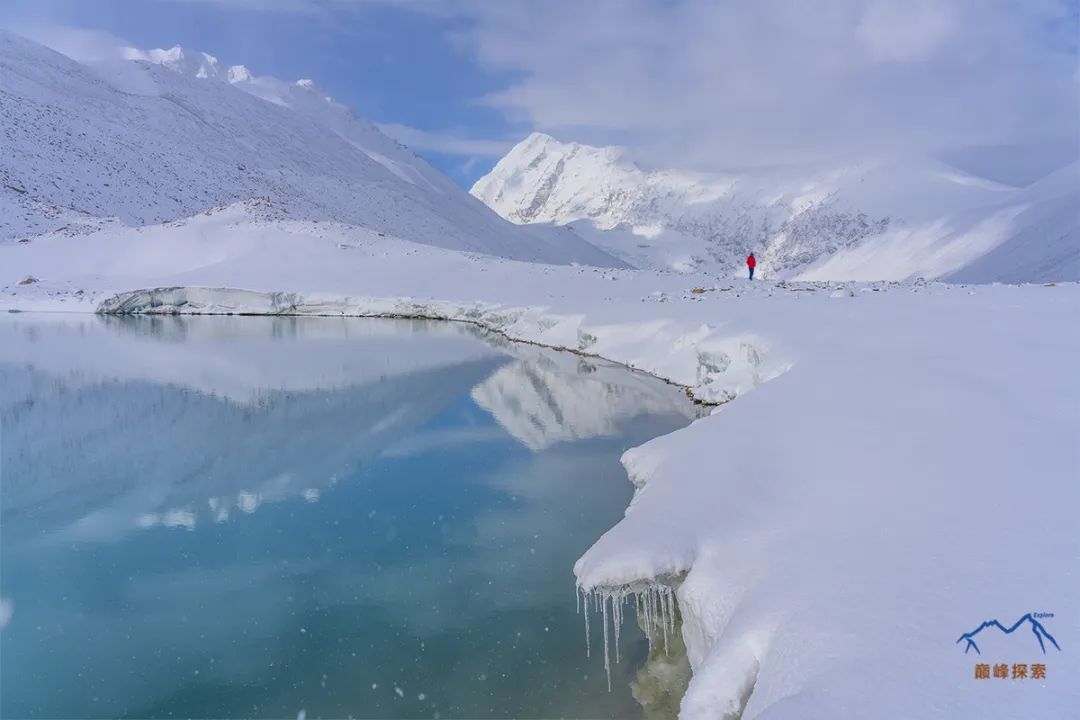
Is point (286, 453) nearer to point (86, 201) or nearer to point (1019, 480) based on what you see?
point (1019, 480)

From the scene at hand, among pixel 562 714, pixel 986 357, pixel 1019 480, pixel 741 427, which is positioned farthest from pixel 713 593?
pixel 986 357

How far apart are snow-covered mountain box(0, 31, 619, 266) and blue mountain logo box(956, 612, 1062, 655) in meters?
58.4

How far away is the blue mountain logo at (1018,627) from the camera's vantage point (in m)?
3.24

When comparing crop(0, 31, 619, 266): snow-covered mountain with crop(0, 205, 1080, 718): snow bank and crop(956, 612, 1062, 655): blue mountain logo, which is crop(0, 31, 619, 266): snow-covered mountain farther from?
crop(956, 612, 1062, 655): blue mountain logo

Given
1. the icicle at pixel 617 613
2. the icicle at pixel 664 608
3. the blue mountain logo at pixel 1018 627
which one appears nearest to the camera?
the blue mountain logo at pixel 1018 627

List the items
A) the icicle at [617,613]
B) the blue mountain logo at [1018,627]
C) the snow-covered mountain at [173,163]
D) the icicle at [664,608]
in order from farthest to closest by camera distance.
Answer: the snow-covered mountain at [173,163], the icicle at [617,613], the icicle at [664,608], the blue mountain logo at [1018,627]

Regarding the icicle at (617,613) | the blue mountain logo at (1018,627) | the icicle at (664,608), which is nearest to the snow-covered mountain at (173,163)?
the icicle at (617,613)

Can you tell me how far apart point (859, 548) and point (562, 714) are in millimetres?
2538

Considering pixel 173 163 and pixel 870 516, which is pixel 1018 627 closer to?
pixel 870 516

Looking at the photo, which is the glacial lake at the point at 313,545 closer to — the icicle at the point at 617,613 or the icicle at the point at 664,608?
the icicle at the point at 617,613

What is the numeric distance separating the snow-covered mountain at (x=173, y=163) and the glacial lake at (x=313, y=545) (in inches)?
1782

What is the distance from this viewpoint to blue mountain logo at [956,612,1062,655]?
10.6ft

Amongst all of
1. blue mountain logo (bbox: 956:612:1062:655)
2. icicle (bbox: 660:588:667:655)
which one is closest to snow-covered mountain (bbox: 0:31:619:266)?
icicle (bbox: 660:588:667:655)

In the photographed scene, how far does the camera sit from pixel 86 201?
6838 cm
